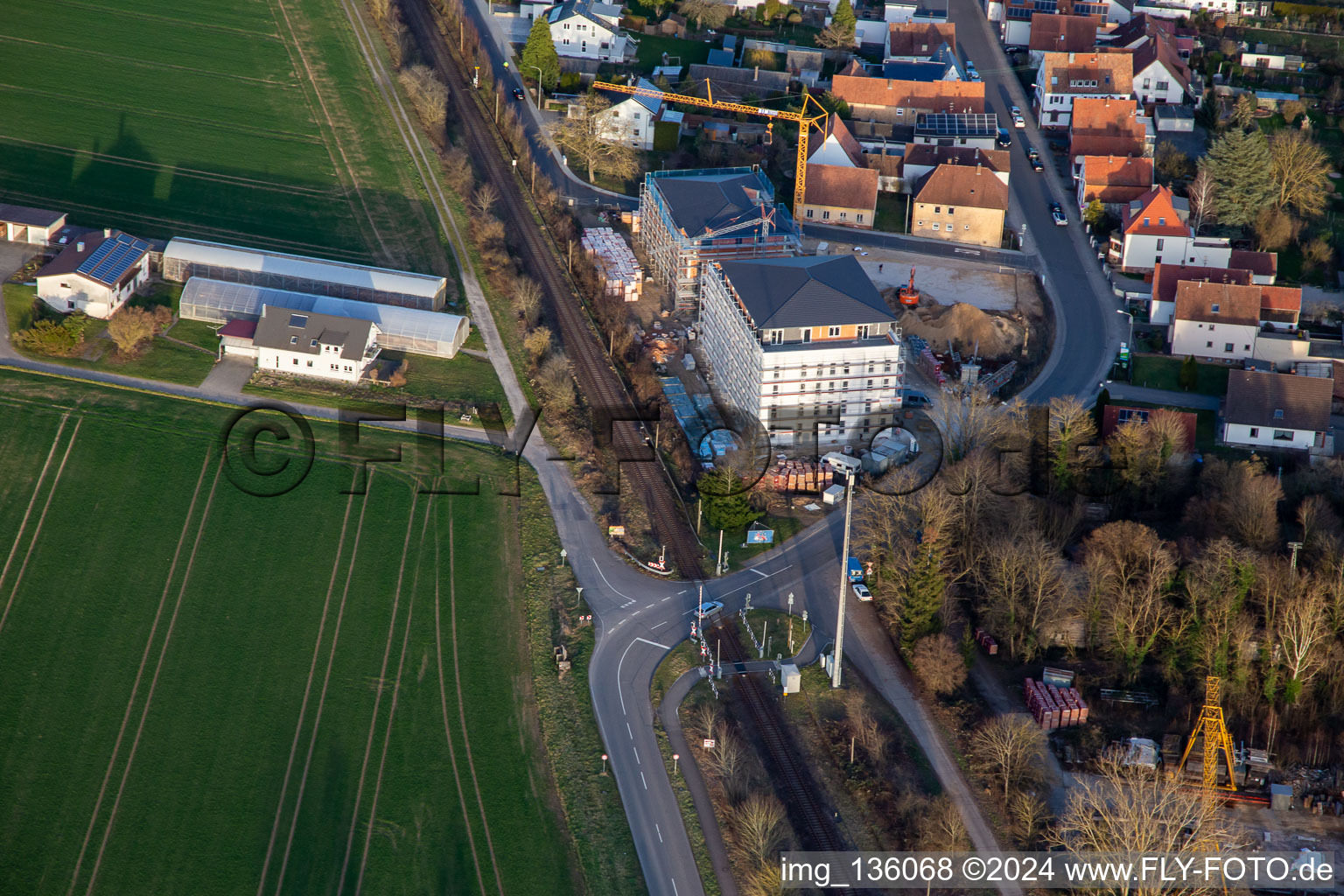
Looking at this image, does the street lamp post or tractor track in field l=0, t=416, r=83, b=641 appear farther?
the street lamp post

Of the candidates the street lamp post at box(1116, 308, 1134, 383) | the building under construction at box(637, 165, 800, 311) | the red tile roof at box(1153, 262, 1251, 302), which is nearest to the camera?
the street lamp post at box(1116, 308, 1134, 383)

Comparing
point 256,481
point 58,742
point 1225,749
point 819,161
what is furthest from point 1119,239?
point 58,742

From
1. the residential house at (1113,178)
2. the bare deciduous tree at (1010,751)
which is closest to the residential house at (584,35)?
the residential house at (1113,178)

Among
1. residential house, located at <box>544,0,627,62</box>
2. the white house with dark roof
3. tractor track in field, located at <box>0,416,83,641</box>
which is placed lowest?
tractor track in field, located at <box>0,416,83,641</box>

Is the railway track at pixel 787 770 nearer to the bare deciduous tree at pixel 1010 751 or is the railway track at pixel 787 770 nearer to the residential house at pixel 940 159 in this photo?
the bare deciduous tree at pixel 1010 751

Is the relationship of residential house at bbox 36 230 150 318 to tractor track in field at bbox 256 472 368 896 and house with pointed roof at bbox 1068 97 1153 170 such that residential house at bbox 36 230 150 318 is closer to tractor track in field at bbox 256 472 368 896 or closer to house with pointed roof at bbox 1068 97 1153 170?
tractor track in field at bbox 256 472 368 896

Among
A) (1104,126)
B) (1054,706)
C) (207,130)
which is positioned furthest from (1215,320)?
(207,130)

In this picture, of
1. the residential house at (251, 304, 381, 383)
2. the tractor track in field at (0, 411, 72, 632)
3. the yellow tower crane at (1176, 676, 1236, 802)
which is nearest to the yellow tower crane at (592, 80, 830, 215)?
the residential house at (251, 304, 381, 383)
